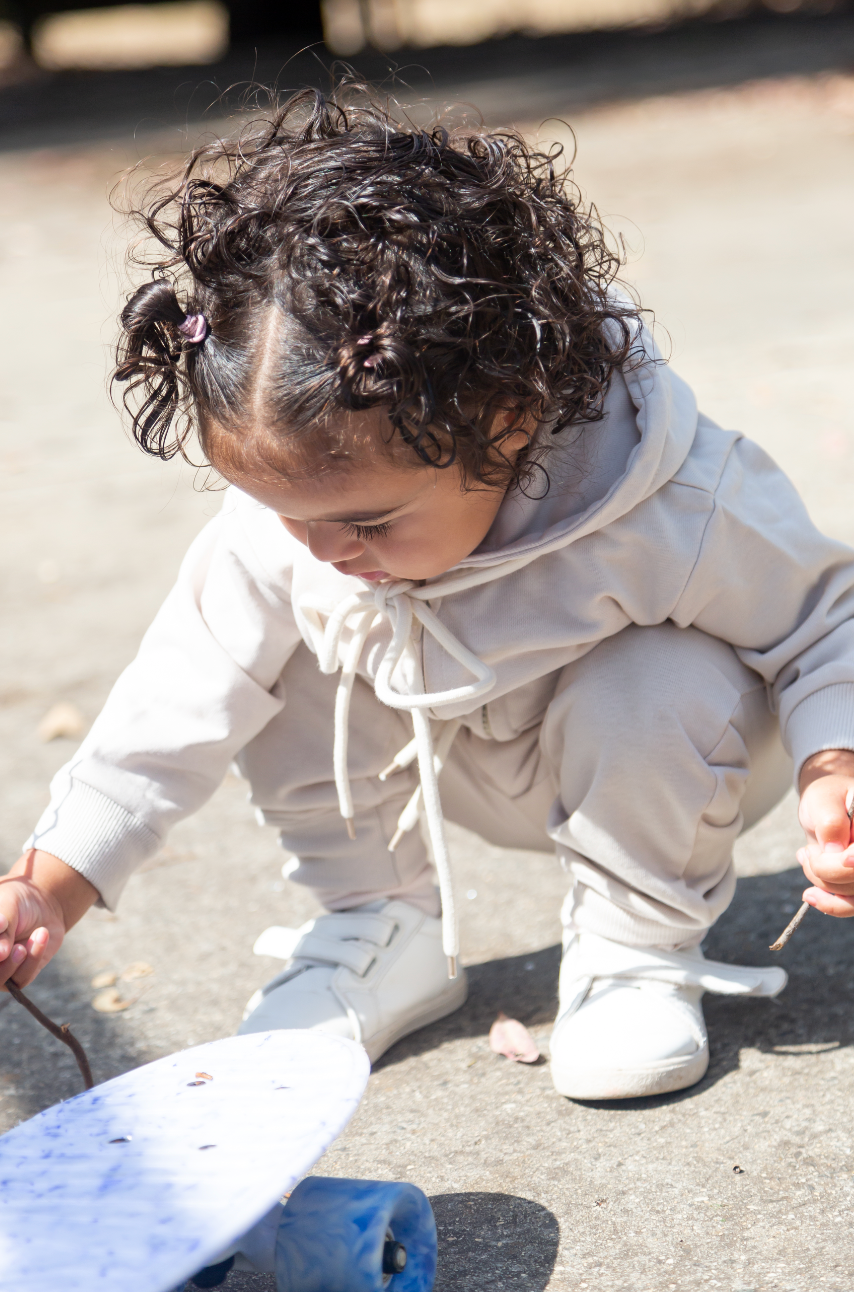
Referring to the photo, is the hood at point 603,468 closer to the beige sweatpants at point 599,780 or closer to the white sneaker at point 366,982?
the beige sweatpants at point 599,780

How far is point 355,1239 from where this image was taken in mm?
988

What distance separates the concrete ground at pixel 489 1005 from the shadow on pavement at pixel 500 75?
5.68m

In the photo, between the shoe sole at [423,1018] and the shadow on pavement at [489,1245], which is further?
the shoe sole at [423,1018]

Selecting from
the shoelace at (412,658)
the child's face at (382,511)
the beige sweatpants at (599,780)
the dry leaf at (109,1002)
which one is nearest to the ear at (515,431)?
the child's face at (382,511)

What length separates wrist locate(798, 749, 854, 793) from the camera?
124 centimetres

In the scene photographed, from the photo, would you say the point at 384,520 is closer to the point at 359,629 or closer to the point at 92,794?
the point at 359,629

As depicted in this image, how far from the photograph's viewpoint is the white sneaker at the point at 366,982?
143 cm

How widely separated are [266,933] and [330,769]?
9.1 inches

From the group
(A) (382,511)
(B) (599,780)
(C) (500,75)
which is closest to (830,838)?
(B) (599,780)

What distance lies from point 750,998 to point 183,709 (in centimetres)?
68

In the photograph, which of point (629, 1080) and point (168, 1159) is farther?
point (629, 1080)

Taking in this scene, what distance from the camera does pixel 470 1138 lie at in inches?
51.1

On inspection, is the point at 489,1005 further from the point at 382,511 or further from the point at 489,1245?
the point at 382,511

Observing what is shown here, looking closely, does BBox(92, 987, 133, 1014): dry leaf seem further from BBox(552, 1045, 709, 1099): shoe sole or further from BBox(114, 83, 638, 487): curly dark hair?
BBox(114, 83, 638, 487): curly dark hair
